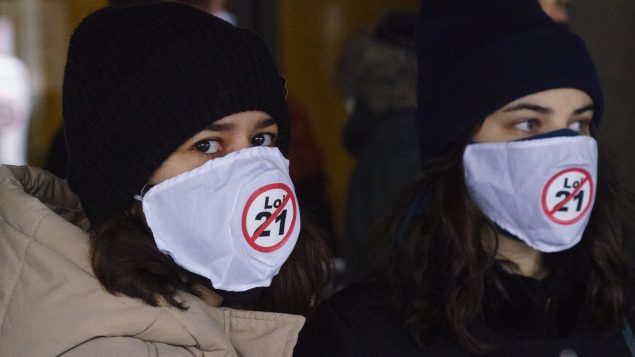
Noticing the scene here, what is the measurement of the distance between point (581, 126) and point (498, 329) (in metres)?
0.56

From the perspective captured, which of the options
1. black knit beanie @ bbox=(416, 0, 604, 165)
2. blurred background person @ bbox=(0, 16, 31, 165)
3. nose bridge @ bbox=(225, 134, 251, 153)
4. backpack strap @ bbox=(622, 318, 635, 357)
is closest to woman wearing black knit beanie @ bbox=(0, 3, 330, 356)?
nose bridge @ bbox=(225, 134, 251, 153)

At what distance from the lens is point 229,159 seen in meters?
2.14

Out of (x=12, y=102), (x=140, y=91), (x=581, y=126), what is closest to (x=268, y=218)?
(x=140, y=91)

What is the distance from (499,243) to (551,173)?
26 cm

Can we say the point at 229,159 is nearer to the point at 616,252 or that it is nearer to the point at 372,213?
the point at 616,252

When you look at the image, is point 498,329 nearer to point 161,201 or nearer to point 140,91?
point 161,201

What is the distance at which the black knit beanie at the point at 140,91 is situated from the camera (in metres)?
2.10

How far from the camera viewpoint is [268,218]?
7.00ft

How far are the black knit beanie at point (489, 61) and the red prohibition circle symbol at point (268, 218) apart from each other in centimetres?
60

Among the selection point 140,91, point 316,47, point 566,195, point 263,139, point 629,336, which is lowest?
point 316,47

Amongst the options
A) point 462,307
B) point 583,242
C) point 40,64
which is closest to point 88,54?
point 462,307

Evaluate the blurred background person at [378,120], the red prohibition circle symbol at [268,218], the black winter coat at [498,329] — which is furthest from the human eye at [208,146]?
the blurred background person at [378,120]

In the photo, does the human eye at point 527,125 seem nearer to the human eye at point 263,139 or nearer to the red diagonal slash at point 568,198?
the red diagonal slash at point 568,198

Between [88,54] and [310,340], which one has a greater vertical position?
[88,54]
